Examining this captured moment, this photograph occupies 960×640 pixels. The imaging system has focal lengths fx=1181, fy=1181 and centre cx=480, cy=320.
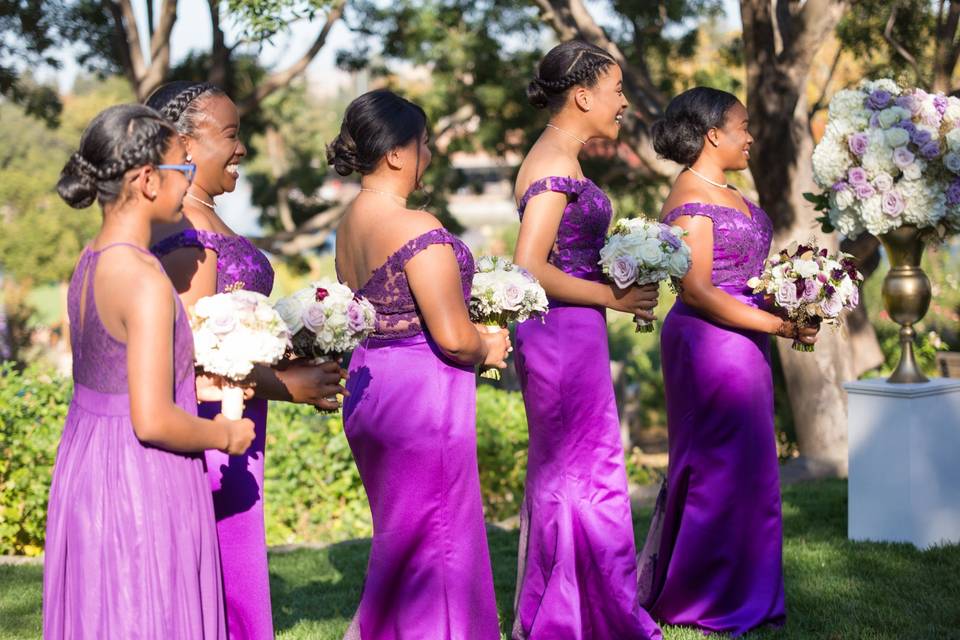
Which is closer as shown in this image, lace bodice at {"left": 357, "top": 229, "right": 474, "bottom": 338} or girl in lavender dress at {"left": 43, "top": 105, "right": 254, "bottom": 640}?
girl in lavender dress at {"left": 43, "top": 105, "right": 254, "bottom": 640}

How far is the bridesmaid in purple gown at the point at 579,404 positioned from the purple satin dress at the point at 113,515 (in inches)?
84.6

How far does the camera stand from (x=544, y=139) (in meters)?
5.18

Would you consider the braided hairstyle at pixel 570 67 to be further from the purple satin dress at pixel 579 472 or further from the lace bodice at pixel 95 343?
the lace bodice at pixel 95 343

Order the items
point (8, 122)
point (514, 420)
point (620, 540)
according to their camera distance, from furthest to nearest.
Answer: point (8, 122)
point (514, 420)
point (620, 540)

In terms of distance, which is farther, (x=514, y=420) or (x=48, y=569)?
(x=514, y=420)

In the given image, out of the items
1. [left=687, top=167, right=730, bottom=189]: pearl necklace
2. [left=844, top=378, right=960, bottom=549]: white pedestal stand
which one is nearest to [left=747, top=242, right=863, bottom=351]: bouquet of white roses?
[left=687, top=167, right=730, bottom=189]: pearl necklace

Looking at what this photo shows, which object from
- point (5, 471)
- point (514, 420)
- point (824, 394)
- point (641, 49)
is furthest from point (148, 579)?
point (641, 49)

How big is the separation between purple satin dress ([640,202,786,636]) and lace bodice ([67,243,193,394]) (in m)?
2.95

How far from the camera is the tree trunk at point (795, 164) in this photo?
10594 mm

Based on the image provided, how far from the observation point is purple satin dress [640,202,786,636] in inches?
221

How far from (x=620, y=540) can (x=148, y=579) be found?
2.48m

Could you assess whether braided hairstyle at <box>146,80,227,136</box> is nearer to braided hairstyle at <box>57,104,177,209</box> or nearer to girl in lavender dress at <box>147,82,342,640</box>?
girl in lavender dress at <box>147,82,342,640</box>

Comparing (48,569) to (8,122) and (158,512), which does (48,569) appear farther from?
(8,122)

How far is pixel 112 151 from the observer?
321 cm
